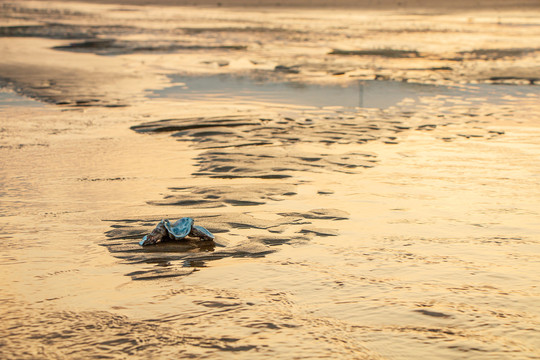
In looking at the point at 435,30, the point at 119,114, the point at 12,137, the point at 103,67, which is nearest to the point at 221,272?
the point at 12,137

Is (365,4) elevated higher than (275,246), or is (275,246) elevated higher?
(365,4)

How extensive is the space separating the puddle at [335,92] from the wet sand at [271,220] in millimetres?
105

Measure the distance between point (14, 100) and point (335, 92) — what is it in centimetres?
480

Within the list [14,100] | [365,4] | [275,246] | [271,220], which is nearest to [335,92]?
[14,100]

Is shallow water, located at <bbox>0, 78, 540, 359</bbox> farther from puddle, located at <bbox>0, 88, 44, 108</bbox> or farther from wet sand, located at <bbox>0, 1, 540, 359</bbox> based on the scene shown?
puddle, located at <bbox>0, 88, 44, 108</bbox>

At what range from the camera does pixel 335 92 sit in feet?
38.9

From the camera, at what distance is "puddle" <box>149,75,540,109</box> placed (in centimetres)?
1094

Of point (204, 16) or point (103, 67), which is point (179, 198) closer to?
point (103, 67)

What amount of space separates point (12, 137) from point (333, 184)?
13.0ft

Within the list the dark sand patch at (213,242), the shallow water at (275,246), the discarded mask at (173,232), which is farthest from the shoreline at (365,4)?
the discarded mask at (173,232)

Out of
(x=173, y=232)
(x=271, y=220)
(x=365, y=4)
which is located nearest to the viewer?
(x=173, y=232)

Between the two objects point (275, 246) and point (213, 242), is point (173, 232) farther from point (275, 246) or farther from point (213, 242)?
point (275, 246)

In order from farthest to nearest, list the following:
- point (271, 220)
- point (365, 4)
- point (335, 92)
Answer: point (365, 4)
point (335, 92)
point (271, 220)

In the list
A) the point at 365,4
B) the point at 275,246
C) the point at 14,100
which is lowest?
the point at 275,246
